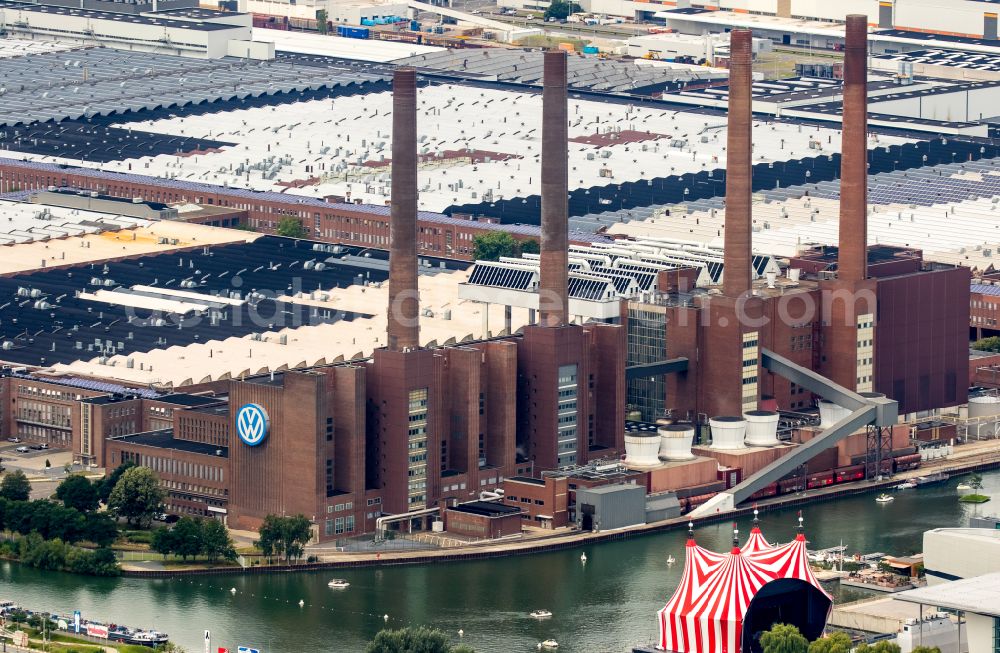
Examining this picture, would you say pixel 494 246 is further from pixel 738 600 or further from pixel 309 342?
pixel 738 600

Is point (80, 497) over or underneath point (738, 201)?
underneath

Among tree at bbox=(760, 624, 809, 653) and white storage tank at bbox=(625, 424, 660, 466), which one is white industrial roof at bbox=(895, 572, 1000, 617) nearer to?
tree at bbox=(760, 624, 809, 653)

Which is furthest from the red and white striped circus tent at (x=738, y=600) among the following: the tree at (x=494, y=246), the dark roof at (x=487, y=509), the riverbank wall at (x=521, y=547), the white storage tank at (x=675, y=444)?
the tree at (x=494, y=246)

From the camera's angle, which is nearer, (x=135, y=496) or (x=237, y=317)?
(x=135, y=496)

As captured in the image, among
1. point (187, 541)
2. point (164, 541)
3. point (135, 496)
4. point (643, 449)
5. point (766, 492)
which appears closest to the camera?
point (187, 541)

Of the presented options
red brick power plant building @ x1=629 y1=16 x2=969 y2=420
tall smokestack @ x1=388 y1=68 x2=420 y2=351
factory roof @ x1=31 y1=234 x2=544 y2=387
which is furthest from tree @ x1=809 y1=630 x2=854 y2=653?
red brick power plant building @ x1=629 y1=16 x2=969 y2=420

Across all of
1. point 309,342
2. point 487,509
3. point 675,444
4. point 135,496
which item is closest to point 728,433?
point 675,444

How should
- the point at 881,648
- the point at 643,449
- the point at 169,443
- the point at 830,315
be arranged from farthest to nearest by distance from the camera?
the point at 830,315 < the point at 643,449 < the point at 169,443 < the point at 881,648
